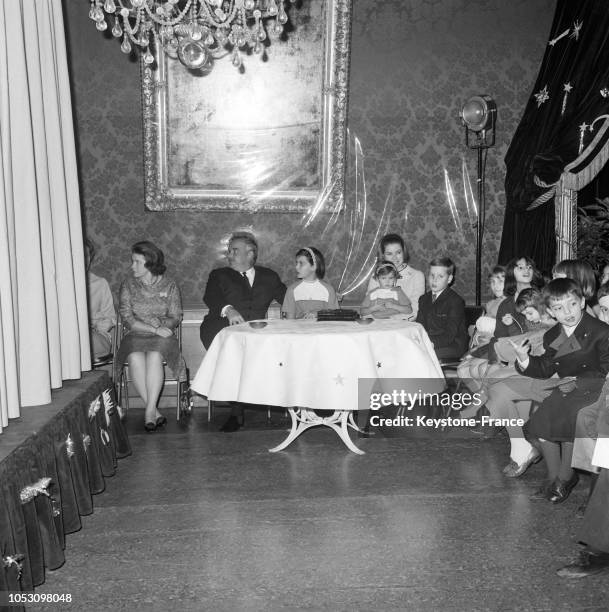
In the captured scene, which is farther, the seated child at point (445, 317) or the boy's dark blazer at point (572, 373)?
the seated child at point (445, 317)

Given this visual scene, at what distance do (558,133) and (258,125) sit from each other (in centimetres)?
243

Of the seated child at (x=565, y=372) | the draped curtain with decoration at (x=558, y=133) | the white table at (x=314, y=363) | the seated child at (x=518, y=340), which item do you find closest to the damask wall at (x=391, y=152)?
the draped curtain with decoration at (x=558, y=133)

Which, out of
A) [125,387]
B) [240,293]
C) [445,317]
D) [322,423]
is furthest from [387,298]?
[125,387]

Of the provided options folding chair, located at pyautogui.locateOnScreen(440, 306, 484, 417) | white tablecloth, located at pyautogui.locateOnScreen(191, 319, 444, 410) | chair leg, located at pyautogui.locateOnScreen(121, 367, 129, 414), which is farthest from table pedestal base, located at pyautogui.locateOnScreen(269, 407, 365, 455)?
chair leg, located at pyautogui.locateOnScreen(121, 367, 129, 414)

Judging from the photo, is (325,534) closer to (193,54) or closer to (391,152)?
(193,54)

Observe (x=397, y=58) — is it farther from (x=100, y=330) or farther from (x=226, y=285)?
(x=100, y=330)

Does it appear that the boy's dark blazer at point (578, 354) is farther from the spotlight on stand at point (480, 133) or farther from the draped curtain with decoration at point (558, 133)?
the spotlight on stand at point (480, 133)

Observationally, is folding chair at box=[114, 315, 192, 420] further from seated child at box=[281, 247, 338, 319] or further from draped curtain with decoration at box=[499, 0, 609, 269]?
draped curtain with decoration at box=[499, 0, 609, 269]

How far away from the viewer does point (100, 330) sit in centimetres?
595

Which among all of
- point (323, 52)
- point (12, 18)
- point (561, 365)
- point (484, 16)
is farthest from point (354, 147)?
point (12, 18)

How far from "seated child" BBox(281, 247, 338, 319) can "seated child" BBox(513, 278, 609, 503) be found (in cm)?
201

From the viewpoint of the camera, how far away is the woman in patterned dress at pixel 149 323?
5.74 metres

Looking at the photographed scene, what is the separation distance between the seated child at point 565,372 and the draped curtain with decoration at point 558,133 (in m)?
1.88

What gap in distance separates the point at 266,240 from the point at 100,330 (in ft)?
5.45
